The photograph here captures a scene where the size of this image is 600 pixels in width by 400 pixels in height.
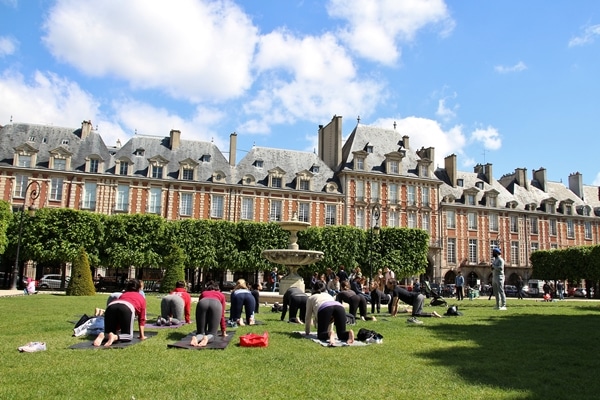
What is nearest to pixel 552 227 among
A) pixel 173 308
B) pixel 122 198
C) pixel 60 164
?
pixel 122 198

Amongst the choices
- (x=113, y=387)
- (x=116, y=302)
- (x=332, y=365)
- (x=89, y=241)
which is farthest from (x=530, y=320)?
(x=89, y=241)

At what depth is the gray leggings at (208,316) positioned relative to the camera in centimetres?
849

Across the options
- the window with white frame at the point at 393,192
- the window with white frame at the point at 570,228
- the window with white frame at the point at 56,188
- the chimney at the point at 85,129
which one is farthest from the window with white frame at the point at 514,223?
the window with white frame at the point at 56,188

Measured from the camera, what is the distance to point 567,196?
55375mm

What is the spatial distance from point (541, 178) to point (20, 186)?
49.0m

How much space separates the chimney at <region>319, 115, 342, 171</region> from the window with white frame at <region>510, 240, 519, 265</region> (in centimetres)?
1898

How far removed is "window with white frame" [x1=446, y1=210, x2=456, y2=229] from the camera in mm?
47781

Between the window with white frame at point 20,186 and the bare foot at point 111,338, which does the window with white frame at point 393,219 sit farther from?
the bare foot at point 111,338

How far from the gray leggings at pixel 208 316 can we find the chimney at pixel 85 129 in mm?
36290

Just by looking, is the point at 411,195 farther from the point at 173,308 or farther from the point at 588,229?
the point at 173,308

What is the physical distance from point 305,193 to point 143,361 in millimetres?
36088

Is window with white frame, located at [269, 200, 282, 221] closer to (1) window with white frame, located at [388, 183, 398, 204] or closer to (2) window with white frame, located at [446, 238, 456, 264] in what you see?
(1) window with white frame, located at [388, 183, 398, 204]

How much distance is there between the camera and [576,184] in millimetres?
56938

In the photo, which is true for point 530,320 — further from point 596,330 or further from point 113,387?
point 113,387
